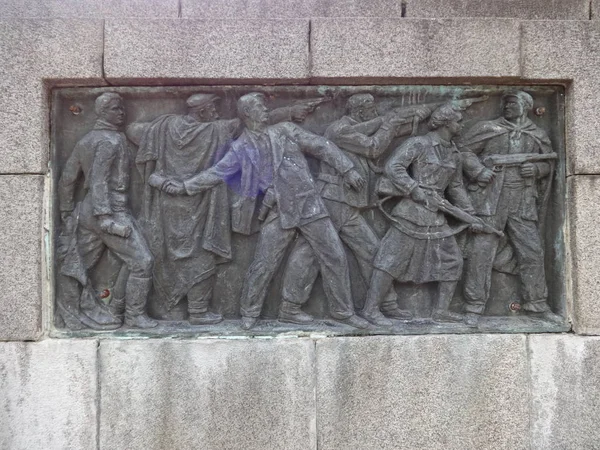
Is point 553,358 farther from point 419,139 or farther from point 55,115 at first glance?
point 55,115

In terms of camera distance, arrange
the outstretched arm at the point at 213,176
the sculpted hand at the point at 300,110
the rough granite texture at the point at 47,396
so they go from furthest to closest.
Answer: the sculpted hand at the point at 300,110 → the outstretched arm at the point at 213,176 → the rough granite texture at the point at 47,396

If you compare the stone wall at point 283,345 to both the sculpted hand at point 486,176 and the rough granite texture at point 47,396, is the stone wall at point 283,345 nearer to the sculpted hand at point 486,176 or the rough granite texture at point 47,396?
the rough granite texture at point 47,396

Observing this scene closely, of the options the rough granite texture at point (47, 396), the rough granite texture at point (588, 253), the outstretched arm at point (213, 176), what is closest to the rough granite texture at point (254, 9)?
the outstretched arm at point (213, 176)

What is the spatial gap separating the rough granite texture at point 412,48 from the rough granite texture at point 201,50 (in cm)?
24

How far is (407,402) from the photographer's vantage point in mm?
4316

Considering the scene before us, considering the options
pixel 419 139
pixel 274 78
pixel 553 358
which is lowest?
pixel 553 358

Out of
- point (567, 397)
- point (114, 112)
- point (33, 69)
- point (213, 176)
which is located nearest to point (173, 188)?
point (213, 176)

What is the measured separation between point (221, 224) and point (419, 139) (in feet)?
5.88

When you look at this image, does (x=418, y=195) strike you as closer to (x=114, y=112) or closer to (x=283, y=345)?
(x=283, y=345)

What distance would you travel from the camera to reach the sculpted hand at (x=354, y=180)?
4.34 metres

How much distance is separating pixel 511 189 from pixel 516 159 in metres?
0.25

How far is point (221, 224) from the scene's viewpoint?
14.4 ft

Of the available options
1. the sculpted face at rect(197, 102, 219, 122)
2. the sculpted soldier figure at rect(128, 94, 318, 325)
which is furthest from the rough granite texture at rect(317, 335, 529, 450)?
the sculpted face at rect(197, 102, 219, 122)

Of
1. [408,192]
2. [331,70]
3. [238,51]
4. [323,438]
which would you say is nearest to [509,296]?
[408,192]
